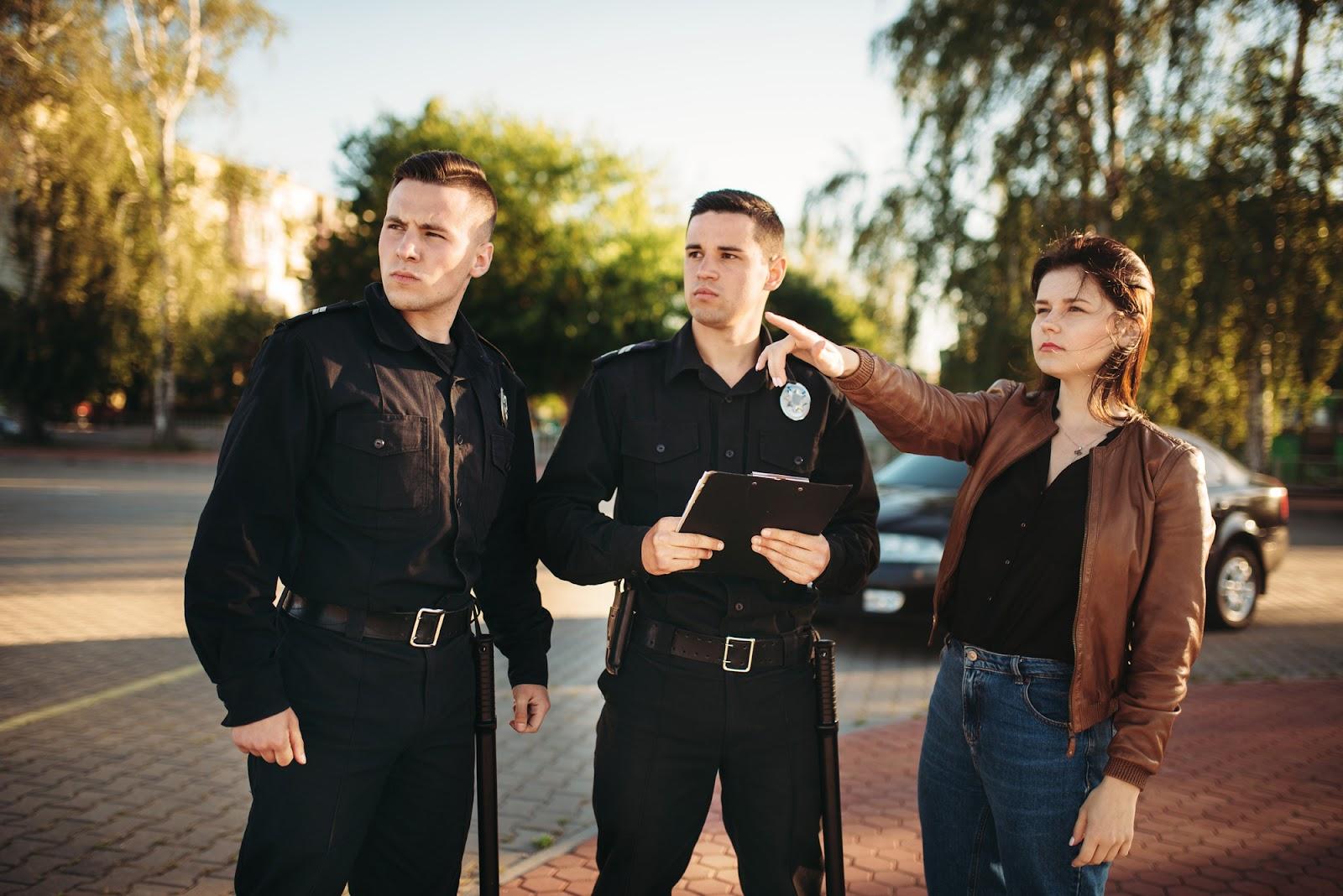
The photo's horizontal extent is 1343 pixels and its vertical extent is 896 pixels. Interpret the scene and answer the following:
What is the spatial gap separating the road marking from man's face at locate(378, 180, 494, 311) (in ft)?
14.9

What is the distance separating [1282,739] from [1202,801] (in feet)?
4.78

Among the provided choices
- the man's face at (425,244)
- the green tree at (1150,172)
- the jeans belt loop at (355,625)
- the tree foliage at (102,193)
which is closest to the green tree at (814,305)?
the tree foliage at (102,193)

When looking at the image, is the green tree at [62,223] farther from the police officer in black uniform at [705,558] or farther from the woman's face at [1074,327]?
the woman's face at [1074,327]

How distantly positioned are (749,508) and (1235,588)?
8.46 metres

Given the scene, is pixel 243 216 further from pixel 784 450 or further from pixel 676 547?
pixel 676 547

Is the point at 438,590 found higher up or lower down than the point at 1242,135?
lower down

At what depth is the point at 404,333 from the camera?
2.61 meters

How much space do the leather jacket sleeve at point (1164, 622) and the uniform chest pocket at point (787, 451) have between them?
0.96 metres

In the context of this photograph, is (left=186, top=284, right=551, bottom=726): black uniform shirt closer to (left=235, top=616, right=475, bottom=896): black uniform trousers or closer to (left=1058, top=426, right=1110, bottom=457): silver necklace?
(left=235, top=616, right=475, bottom=896): black uniform trousers

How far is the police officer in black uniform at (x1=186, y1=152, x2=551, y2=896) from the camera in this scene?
2266mm

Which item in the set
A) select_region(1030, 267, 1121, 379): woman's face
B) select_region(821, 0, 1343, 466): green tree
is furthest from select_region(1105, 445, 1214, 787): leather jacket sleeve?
select_region(821, 0, 1343, 466): green tree

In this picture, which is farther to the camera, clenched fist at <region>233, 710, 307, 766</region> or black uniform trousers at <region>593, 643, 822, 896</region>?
black uniform trousers at <region>593, 643, 822, 896</region>

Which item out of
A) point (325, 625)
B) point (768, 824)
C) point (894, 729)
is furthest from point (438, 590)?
point (894, 729)

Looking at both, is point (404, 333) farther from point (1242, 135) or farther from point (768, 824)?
point (1242, 135)
